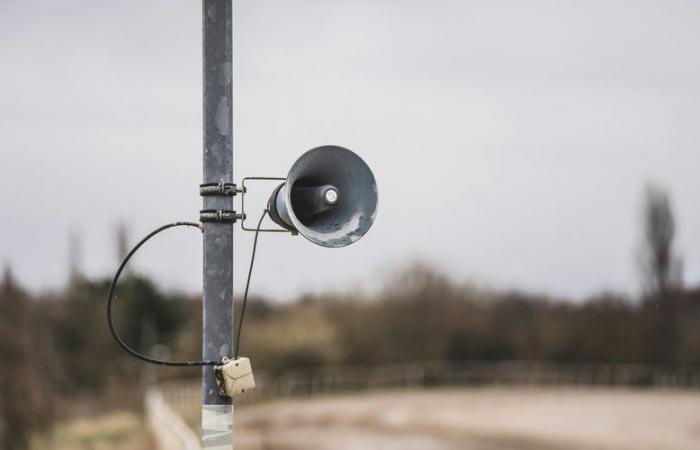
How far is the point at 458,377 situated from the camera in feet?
116

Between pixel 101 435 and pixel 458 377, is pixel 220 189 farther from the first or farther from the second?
pixel 458 377

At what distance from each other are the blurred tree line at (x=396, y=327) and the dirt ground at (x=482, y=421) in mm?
3340

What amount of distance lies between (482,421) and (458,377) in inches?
492

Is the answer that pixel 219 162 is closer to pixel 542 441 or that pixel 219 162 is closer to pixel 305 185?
pixel 305 185

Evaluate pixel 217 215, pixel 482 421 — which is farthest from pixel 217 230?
pixel 482 421

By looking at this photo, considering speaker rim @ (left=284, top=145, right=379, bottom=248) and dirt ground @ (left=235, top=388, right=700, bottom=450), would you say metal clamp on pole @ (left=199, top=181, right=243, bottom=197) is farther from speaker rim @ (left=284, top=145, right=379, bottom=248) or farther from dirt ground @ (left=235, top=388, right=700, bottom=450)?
dirt ground @ (left=235, top=388, right=700, bottom=450)

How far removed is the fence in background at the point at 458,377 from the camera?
33.3m

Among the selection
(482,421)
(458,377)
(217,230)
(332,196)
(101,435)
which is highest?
(332,196)

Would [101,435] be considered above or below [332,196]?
below

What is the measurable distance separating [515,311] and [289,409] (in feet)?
43.4

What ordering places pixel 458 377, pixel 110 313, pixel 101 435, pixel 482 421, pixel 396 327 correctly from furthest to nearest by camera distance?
pixel 396 327 < pixel 458 377 < pixel 482 421 < pixel 101 435 < pixel 110 313

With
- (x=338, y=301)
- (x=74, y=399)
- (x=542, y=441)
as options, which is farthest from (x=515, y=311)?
(x=542, y=441)

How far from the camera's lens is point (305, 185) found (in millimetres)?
4316

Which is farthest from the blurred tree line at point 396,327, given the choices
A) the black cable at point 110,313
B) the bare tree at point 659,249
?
the black cable at point 110,313
